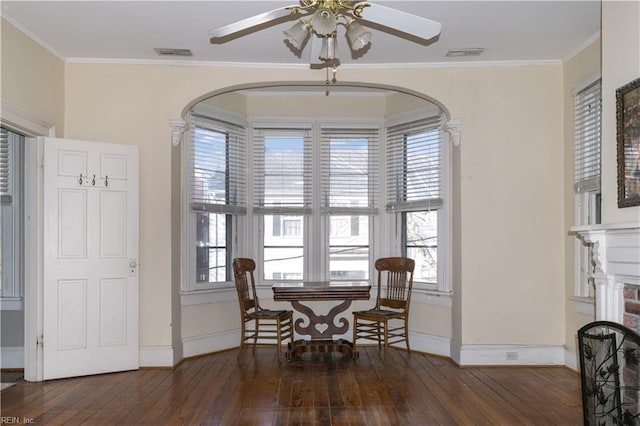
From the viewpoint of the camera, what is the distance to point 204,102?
5531mm

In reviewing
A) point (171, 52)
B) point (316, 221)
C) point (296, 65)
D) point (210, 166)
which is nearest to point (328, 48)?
point (296, 65)

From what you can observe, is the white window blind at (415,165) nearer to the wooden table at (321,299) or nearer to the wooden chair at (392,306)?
the wooden chair at (392,306)

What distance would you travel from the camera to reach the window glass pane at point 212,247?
552cm

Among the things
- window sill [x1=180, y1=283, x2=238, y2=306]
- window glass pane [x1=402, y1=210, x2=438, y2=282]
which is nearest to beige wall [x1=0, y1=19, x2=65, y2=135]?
window sill [x1=180, y1=283, x2=238, y2=306]

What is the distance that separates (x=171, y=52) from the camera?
4.62 meters

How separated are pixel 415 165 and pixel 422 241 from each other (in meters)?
0.84

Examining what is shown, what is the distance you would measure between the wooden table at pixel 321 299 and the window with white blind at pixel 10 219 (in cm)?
245

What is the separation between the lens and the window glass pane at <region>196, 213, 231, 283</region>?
5516 mm

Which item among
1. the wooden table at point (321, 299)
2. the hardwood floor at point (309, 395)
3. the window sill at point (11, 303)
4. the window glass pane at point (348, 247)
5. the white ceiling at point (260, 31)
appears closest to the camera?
the hardwood floor at point (309, 395)

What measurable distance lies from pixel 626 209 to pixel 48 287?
4.32 meters

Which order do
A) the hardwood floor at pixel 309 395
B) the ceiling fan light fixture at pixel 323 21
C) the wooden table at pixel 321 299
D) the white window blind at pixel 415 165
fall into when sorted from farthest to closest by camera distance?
the white window blind at pixel 415 165
the wooden table at pixel 321 299
the hardwood floor at pixel 309 395
the ceiling fan light fixture at pixel 323 21

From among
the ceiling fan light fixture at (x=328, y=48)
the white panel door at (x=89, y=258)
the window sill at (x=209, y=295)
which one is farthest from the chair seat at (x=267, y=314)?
the ceiling fan light fixture at (x=328, y=48)

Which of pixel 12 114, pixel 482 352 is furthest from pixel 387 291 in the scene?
pixel 12 114

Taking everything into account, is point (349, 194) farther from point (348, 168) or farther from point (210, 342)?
point (210, 342)
